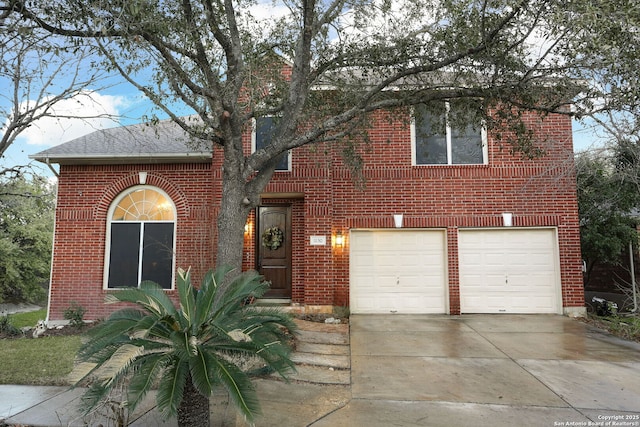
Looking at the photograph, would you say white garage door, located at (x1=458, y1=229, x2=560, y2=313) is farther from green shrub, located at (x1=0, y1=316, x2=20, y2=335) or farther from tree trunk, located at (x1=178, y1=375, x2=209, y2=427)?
green shrub, located at (x1=0, y1=316, x2=20, y2=335)

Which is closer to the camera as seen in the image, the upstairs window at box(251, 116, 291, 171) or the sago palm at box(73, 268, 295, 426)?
Result: the sago palm at box(73, 268, 295, 426)

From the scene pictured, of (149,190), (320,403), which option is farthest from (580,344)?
(149,190)

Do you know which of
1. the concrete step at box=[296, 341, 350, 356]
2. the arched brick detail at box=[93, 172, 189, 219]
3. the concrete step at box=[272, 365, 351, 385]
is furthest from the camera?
the arched brick detail at box=[93, 172, 189, 219]

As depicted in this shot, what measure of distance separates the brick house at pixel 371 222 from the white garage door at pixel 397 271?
25 millimetres

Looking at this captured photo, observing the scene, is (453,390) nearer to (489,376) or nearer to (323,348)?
(489,376)

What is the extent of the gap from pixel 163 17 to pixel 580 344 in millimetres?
8490

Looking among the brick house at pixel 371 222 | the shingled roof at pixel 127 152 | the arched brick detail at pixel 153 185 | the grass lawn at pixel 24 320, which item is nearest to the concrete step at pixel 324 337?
the brick house at pixel 371 222

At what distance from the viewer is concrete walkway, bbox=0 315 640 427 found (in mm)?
3965

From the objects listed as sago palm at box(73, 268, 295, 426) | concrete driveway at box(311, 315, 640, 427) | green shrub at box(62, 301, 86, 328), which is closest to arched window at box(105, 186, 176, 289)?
green shrub at box(62, 301, 86, 328)

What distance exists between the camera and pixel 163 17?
5.69 m

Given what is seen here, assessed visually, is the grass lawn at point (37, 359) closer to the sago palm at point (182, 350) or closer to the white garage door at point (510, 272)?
the sago palm at point (182, 350)

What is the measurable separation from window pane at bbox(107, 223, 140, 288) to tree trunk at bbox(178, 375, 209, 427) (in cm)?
641

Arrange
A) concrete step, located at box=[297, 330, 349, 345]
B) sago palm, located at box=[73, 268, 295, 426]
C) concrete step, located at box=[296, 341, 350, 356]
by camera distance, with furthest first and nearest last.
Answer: concrete step, located at box=[297, 330, 349, 345] → concrete step, located at box=[296, 341, 350, 356] → sago palm, located at box=[73, 268, 295, 426]

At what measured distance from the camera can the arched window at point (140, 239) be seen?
30.0ft
